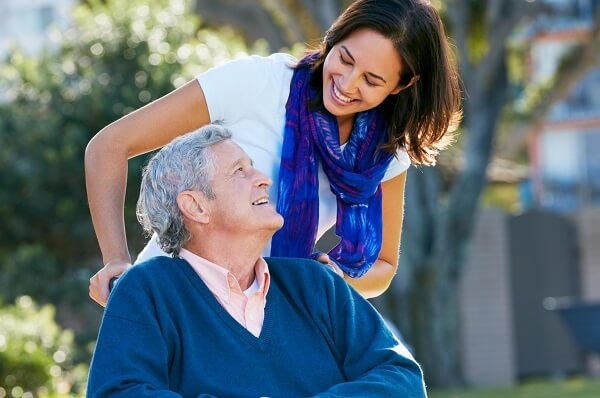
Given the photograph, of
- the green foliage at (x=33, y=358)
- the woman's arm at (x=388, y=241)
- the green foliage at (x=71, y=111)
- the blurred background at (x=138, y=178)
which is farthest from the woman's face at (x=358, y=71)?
the green foliage at (x=71, y=111)

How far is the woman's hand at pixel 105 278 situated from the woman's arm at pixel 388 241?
0.74 m

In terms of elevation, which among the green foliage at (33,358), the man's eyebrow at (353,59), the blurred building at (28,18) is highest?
the blurred building at (28,18)

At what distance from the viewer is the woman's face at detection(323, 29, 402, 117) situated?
3.29 meters

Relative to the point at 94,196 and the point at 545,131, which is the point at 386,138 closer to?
the point at 94,196

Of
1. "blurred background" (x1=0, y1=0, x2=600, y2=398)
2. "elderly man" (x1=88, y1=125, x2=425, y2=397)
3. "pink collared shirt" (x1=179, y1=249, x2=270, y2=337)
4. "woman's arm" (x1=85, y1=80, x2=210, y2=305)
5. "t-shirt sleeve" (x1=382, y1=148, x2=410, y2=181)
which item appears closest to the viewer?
"elderly man" (x1=88, y1=125, x2=425, y2=397)

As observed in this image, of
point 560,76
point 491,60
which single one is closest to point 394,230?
point 491,60

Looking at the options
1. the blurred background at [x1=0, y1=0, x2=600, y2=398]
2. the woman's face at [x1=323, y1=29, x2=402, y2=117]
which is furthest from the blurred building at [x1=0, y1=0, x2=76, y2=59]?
the woman's face at [x1=323, y1=29, x2=402, y2=117]

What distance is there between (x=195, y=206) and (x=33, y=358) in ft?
12.9

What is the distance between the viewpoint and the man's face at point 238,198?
3.08 m

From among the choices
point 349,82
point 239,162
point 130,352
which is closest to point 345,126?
point 349,82

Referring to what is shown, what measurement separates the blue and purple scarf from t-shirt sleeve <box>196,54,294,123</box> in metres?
0.10

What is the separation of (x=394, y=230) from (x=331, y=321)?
24.3 inches

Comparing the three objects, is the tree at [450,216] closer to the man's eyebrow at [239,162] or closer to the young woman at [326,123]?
the young woman at [326,123]

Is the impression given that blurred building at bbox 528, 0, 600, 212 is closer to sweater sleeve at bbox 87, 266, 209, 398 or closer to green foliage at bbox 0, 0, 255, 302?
green foliage at bbox 0, 0, 255, 302
